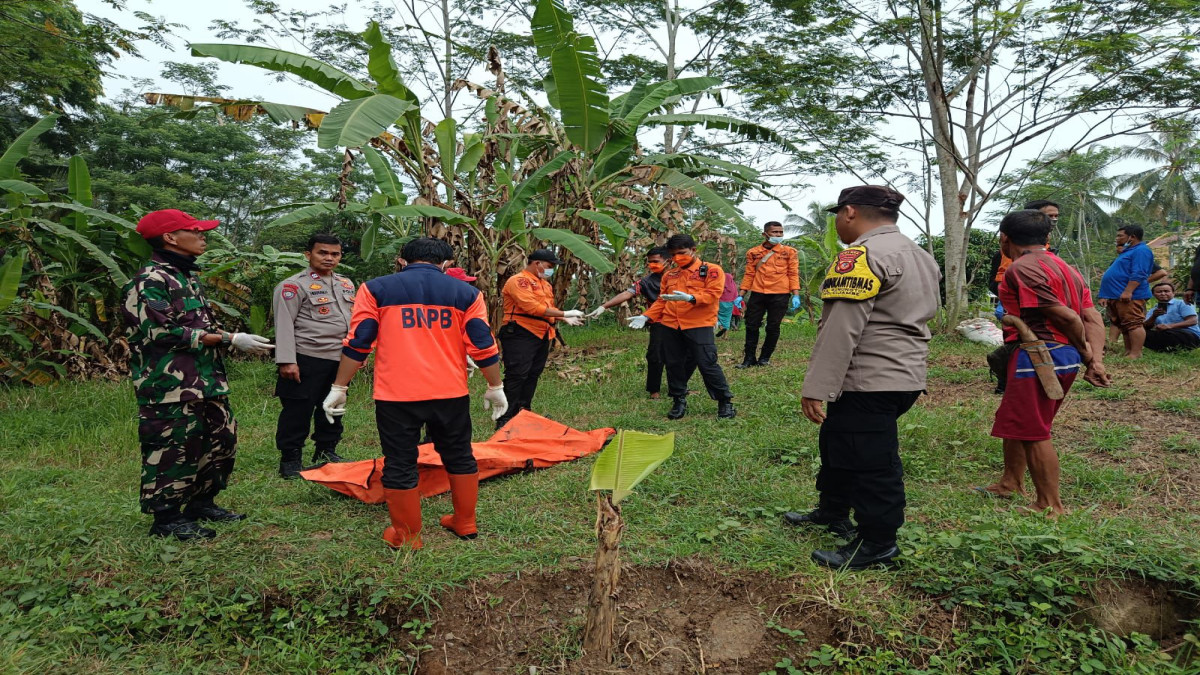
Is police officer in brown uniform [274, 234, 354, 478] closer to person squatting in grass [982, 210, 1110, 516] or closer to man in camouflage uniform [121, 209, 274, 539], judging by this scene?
man in camouflage uniform [121, 209, 274, 539]

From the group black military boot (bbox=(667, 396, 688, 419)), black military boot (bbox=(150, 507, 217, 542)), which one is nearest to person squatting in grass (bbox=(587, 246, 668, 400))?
black military boot (bbox=(667, 396, 688, 419))

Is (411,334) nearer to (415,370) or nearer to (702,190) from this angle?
(415,370)

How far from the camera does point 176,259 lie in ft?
11.5

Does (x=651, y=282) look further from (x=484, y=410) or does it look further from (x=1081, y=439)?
(x=1081, y=439)

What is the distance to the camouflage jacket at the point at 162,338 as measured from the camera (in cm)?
334

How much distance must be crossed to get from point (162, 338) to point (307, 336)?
1.24 m

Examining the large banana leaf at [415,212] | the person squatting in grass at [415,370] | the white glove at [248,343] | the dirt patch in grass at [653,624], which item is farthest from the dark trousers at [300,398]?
the dirt patch in grass at [653,624]

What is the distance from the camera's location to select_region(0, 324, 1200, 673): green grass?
2.51 meters

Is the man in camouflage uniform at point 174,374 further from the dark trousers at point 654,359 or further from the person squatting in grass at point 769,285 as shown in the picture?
the person squatting in grass at point 769,285

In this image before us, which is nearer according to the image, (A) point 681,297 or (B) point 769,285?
(A) point 681,297

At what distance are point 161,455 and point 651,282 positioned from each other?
181 inches

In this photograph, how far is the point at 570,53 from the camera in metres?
6.19

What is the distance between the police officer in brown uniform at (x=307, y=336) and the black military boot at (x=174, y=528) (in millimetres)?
1153

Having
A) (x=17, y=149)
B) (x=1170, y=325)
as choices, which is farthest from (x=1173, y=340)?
(x=17, y=149)
